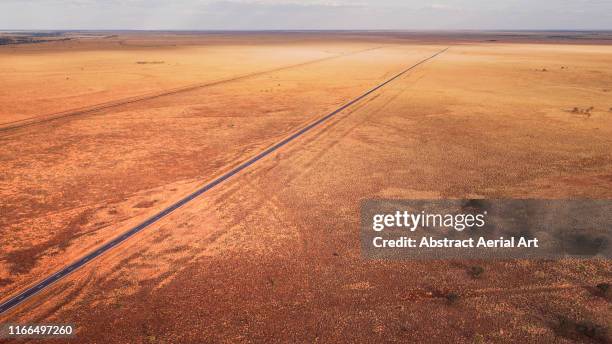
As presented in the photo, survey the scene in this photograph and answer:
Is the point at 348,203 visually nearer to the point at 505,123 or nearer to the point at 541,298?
the point at 541,298

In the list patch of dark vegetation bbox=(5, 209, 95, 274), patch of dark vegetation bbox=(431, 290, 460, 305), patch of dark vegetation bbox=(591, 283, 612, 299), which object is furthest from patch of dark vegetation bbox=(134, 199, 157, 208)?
patch of dark vegetation bbox=(591, 283, 612, 299)

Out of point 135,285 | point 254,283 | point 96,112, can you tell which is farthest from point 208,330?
point 96,112

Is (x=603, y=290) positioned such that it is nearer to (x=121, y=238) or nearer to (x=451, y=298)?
(x=451, y=298)

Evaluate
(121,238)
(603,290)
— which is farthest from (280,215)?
(603,290)

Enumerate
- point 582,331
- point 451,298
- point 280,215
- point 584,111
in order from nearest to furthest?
point 582,331 < point 451,298 < point 280,215 < point 584,111

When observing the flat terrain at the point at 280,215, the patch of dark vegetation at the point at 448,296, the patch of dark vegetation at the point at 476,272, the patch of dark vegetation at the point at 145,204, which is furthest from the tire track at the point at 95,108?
the patch of dark vegetation at the point at 476,272

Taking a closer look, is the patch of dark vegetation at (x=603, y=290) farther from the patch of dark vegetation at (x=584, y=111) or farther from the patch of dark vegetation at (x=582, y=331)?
the patch of dark vegetation at (x=584, y=111)
